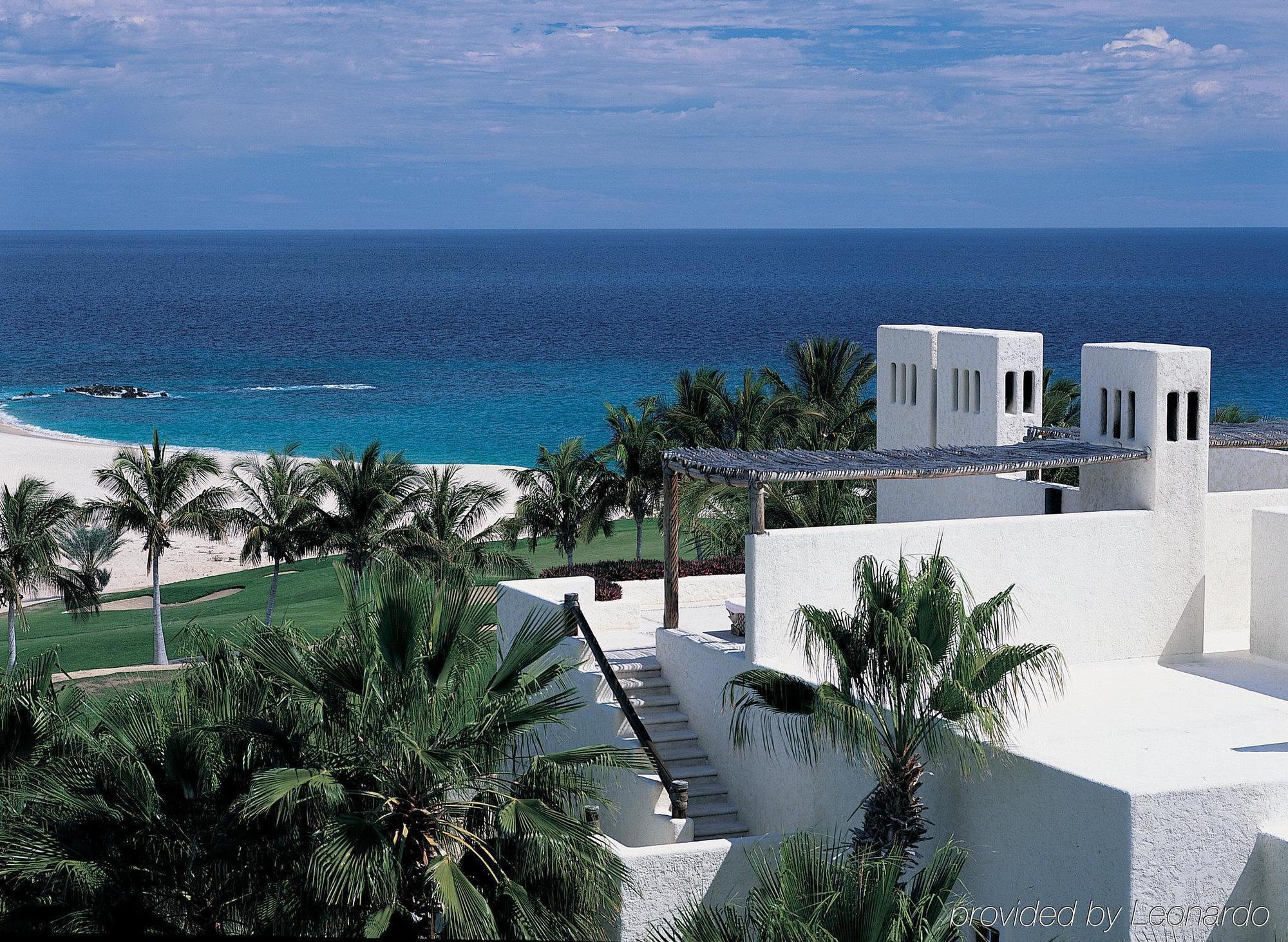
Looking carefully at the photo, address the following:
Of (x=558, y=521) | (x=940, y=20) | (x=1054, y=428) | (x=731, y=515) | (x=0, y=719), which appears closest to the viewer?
(x=0, y=719)

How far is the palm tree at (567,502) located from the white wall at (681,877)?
19.5m

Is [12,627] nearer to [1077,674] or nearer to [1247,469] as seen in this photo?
[1077,674]

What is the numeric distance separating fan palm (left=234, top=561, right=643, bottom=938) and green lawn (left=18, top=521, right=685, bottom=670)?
1882 cm

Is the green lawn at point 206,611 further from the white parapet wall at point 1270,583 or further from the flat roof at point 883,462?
the white parapet wall at point 1270,583

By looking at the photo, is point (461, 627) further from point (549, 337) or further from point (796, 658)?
point (549, 337)

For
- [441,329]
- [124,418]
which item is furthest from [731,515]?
[441,329]

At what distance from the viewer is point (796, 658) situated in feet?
49.0

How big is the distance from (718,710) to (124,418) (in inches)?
2830

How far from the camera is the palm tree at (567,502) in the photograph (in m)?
32.4

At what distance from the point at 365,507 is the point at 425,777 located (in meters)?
22.7

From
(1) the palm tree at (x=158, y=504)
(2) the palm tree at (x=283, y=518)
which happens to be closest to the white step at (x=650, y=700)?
(2) the palm tree at (x=283, y=518)

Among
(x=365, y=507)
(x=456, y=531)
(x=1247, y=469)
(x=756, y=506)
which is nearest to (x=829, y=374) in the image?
(x=456, y=531)

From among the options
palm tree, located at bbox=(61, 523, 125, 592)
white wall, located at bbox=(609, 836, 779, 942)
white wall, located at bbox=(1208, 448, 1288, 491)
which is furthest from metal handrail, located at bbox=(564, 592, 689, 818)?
palm tree, located at bbox=(61, 523, 125, 592)

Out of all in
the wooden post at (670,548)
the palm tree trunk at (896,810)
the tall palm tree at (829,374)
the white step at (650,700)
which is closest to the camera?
the palm tree trunk at (896,810)
